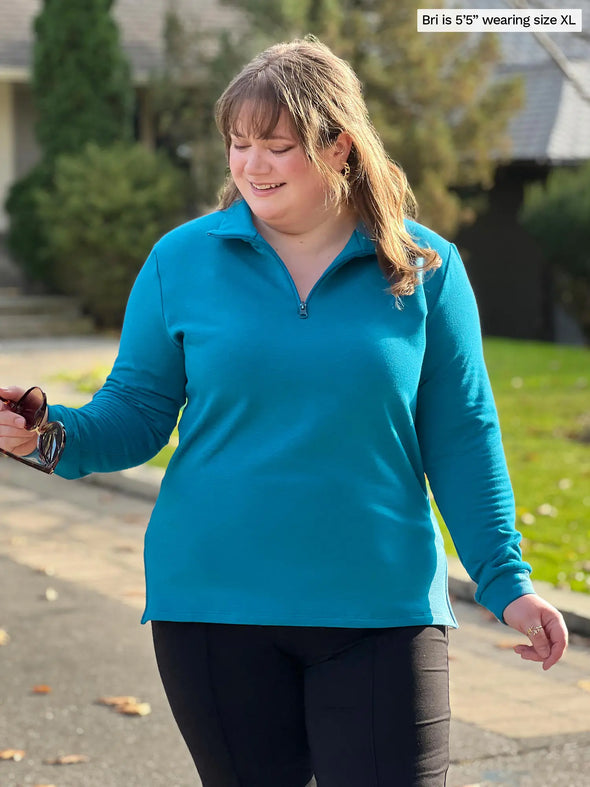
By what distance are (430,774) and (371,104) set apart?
16.3m

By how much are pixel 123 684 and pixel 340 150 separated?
3.20m

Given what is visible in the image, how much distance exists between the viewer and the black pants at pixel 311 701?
93.0 inches

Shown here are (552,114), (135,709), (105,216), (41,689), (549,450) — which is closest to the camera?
(135,709)

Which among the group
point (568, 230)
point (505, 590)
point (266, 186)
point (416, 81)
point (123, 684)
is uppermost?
point (266, 186)

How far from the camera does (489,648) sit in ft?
18.6

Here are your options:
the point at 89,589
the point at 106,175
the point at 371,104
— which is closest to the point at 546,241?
the point at 371,104

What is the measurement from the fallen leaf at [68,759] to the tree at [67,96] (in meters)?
14.9

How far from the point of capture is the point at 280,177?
2.45m

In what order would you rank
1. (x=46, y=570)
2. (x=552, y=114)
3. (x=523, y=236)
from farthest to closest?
(x=552, y=114), (x=523, y=236), (x=46, y=570)

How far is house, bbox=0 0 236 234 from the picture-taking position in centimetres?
2011

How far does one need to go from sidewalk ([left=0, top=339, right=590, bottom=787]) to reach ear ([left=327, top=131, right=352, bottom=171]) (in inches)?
93.8

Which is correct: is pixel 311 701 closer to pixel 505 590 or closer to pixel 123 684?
pixel 505 590

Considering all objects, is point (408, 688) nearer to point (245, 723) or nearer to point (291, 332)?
point (245, 723)

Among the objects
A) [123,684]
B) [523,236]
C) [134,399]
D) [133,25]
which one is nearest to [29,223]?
[133,25]
